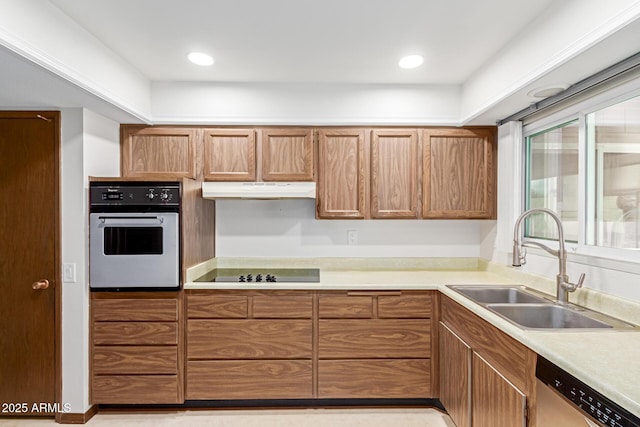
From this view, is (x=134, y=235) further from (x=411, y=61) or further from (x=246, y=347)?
(x=411, y=61)

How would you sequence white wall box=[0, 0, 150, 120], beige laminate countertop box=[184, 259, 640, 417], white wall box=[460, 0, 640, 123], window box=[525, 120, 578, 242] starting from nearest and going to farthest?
beige laminate countertop box=[184, 259, 640, 417] < white wall box=[460, 0, 640, 123] < white wall box=[0, 0, 150, 120] < window box=[525, 120, 578, 242]

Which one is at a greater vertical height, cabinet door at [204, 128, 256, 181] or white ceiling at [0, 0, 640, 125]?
white ceiling at [0, 0, 640, 125]

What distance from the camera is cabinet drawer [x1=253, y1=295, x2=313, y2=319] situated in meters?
2.48

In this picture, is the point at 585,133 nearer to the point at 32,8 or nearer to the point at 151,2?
the point at 151,2

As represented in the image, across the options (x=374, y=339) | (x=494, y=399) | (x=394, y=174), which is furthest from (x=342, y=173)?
(x=494, y=399)

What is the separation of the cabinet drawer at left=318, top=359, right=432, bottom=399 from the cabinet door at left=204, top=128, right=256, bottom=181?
1.55m

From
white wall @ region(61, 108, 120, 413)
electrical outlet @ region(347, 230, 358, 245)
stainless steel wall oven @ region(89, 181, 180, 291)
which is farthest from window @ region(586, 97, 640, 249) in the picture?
white wall @ region(61, 108, 120, 413)

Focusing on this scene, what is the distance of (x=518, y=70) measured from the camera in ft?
6.66

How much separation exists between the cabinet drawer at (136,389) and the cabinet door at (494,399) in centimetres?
190

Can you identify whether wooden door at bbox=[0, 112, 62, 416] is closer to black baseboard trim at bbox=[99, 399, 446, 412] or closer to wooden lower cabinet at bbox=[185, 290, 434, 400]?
black baseboard trim at bbox=[99, 399, 446, 412]

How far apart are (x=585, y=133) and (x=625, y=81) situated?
0.39 m

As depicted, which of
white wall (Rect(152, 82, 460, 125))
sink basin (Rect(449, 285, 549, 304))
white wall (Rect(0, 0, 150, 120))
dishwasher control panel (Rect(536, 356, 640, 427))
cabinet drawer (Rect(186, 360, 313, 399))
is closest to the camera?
dishwasher control panel (Rect(536, 356, 640, 427))

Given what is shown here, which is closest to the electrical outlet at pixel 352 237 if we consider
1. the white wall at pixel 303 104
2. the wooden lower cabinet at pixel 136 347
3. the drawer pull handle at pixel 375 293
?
the drawer pull handle at pixel 375 293

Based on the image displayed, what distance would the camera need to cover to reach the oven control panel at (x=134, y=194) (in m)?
2.41
